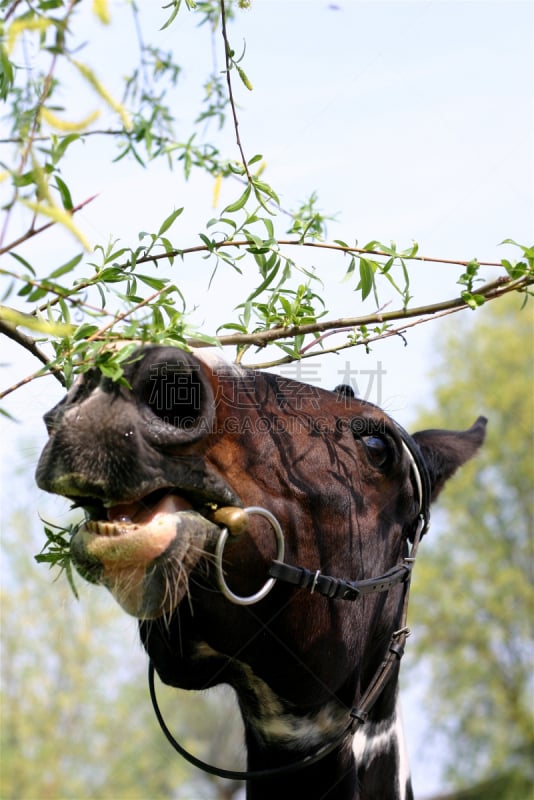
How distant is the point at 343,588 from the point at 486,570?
63.4 ft

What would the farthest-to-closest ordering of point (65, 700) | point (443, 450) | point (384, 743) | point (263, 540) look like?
1. point (65, 700)
2. point (443, 450)
3. point (384, 743)
4. point (263, 540)

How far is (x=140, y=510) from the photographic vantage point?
2.18 meters

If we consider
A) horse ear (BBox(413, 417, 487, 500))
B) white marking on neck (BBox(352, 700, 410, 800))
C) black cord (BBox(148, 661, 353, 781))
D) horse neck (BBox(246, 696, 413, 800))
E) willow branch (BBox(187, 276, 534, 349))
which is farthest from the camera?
horse ear (BBox(413, 417, 487, 500))

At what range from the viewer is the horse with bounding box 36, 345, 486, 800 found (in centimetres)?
209

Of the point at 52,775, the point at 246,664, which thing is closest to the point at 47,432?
the point at 246,664

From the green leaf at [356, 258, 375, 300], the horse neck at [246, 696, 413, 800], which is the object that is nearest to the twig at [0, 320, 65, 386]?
the green leaf at [356, 258, 375, 300]

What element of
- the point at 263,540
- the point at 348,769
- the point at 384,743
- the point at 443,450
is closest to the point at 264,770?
the point at 348,769

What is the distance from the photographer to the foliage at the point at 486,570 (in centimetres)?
1964

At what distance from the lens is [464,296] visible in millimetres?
2379

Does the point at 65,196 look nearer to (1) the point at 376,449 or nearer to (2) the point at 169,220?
(2) the point at 169,220

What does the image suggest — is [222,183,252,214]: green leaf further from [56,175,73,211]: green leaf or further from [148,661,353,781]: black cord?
[148,661,353,781]: black cord

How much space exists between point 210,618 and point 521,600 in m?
19.4

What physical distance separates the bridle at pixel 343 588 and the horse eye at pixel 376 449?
117 mm

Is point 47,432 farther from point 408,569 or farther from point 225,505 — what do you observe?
point 408,569
